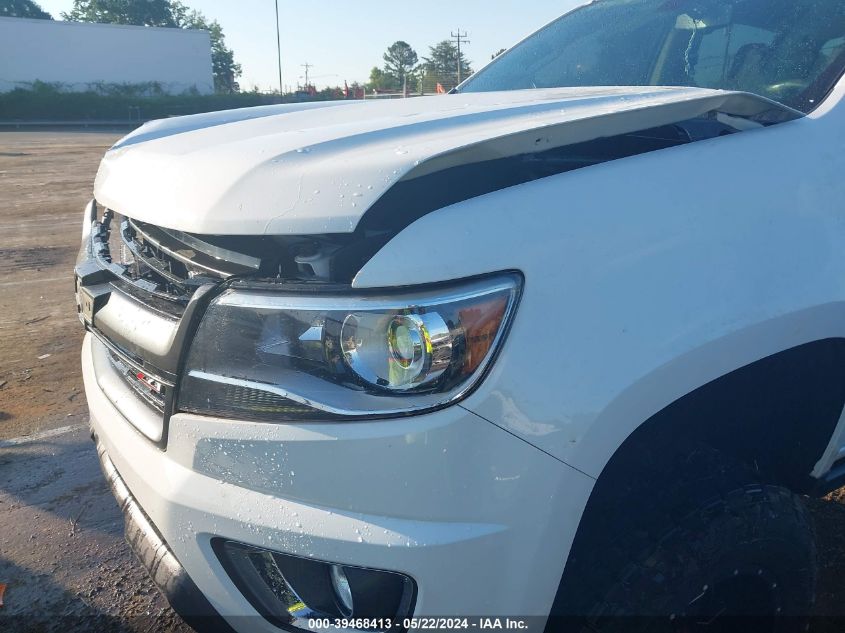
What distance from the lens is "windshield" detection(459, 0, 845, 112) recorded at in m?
2.20

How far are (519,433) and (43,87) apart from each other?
49626mm

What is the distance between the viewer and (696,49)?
101 inches

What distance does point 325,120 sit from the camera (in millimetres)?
2119

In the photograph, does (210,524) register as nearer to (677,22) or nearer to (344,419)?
(344,419)

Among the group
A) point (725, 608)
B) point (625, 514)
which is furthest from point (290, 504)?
point (725, 608)

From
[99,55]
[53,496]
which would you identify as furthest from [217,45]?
[53,496]

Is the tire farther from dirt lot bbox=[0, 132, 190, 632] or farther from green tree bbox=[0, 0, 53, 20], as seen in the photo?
green tree bbox=[0, 0, 53, 20]

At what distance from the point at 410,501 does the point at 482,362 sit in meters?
0.28

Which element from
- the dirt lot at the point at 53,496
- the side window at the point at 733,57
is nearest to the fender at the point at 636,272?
the side window at the point at 733,57

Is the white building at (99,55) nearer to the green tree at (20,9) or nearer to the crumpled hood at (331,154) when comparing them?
the green tree at (20,9)

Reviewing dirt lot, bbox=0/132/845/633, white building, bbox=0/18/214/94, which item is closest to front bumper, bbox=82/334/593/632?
dirt lot, bbox=0/132/845/633

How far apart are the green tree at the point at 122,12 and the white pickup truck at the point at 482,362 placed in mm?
95379

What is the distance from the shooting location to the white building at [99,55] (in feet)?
154

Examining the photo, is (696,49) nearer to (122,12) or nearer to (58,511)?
(58,511)
